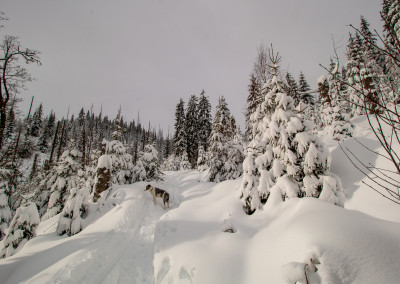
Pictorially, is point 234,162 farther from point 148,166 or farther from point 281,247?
point 281,247

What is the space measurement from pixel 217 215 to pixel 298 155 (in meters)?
3.86

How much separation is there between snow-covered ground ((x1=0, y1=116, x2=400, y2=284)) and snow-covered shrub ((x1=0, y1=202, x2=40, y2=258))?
0.67 metres

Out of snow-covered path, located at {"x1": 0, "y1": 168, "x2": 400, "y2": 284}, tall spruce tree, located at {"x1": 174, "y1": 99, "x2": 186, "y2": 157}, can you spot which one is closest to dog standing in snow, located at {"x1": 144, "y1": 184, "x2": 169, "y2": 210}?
snow-covered path, located at {"x1": 0, "y1": 168, "x2": 400, "y2": 284}

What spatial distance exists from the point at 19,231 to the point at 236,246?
10.5 metres

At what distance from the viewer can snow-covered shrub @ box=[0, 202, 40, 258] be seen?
9.66 metres

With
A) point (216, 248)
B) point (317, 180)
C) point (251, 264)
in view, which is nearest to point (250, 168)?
point (317, 180)

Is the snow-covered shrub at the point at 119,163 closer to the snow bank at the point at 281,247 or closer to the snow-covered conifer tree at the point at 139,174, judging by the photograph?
the snow-covered conifer tree at the point at 139,174

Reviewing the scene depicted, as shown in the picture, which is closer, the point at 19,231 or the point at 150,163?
the point at 19,231

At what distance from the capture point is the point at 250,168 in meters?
8.45

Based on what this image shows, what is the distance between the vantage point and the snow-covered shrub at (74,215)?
1013 centimetres

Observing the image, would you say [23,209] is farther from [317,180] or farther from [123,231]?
[317,180]

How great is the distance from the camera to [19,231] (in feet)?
31.9

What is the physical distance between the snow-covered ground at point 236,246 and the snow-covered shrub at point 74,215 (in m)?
0.62

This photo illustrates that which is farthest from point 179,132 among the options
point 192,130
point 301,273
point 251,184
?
point 301,273
